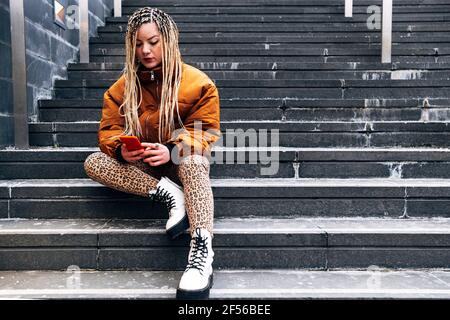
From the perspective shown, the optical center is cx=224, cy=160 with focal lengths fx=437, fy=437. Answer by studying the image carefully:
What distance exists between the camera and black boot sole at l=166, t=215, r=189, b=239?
2092 millimetres

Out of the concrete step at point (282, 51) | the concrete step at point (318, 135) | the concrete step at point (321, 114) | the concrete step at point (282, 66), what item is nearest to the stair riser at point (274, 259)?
the concrete step at point (318, 135)

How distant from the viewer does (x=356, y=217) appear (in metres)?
2.55

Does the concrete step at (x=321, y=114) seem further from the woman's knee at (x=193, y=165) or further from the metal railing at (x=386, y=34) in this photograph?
the woman's knee at (x=193, y=165)

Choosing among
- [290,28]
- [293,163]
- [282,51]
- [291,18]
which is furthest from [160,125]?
[291,18]

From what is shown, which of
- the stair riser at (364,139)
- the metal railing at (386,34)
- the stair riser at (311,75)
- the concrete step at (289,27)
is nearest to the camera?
the stair riser at (364,139)

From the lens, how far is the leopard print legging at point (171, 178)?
6.63ft

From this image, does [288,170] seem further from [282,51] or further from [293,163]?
[282,51]

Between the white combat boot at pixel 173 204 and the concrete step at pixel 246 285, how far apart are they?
0.24m

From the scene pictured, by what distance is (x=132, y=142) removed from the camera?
81.6 inches

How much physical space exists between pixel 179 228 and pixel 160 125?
0.56 metres

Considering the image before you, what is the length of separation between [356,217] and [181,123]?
116 cm
